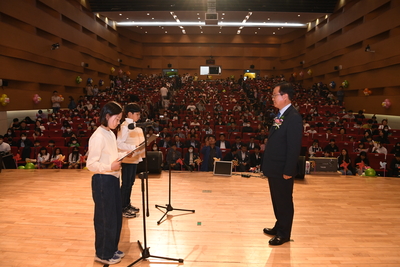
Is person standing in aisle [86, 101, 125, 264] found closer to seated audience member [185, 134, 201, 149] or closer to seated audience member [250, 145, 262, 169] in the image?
seated audience member [250, 145, 262, 169]

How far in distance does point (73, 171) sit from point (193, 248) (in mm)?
4386

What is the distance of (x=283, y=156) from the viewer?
3.03 metres

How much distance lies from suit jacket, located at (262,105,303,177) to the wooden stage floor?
88 cm

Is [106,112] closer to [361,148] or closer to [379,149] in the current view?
[361,148]

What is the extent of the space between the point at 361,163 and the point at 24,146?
356 inches

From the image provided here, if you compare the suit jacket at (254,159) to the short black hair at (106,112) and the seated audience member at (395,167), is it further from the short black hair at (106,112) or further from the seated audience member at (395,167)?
the short black hair at (106,112)

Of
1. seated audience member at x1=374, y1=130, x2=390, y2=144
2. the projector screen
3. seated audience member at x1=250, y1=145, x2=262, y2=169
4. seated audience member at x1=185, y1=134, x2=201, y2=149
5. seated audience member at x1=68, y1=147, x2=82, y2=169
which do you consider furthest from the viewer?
the projector screen

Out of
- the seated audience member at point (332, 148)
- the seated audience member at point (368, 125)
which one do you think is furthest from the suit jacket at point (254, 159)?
the seated audience member at point (368, 125)

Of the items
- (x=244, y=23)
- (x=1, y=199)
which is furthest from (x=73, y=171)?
(x=244, y=23)

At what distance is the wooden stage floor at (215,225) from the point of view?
9.58 feet

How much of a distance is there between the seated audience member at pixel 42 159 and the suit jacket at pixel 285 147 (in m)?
6.41

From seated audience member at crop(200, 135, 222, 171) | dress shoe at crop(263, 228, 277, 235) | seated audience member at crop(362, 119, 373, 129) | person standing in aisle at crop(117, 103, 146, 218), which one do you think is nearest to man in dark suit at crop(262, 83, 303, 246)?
dress shoe at crop(263, 228, 277, 235)

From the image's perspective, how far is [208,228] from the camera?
11.8 feet

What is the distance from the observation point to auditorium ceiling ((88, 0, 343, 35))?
18.4m
